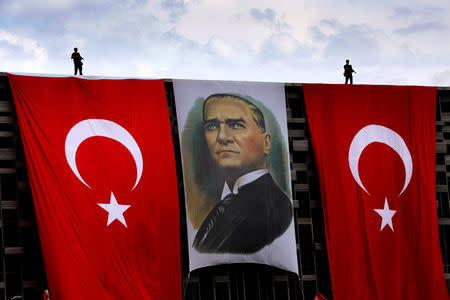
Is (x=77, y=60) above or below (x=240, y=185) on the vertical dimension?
above

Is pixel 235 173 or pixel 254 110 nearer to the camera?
pixel 235 173

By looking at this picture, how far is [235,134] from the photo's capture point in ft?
114

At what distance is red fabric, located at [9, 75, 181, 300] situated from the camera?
102ft

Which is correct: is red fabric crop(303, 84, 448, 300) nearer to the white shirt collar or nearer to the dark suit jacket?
the dark suit jacket

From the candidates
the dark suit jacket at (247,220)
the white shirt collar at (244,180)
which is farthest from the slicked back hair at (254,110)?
the dark suit jacket at (247,220)

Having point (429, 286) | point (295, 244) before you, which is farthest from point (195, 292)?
point (429, 286)

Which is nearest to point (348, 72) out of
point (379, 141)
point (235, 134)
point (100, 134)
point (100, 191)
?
point (379, 141)

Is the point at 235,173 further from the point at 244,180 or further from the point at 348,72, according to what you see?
the point at 348,72

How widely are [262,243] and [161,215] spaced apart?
4.49 metres

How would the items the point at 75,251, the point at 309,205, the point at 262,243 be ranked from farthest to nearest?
1. the point at 309,205
2. the point at 262,243
3. the point at 75,251

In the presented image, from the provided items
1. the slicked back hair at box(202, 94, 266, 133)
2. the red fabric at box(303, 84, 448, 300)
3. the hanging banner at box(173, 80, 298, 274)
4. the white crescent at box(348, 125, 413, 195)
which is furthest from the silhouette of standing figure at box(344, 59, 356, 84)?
the slicked back hair at box(202, 94, 266, 133)

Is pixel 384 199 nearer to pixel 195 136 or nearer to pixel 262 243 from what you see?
pixel 262 243

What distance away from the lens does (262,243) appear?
111ft

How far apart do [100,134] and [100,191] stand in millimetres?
2453
